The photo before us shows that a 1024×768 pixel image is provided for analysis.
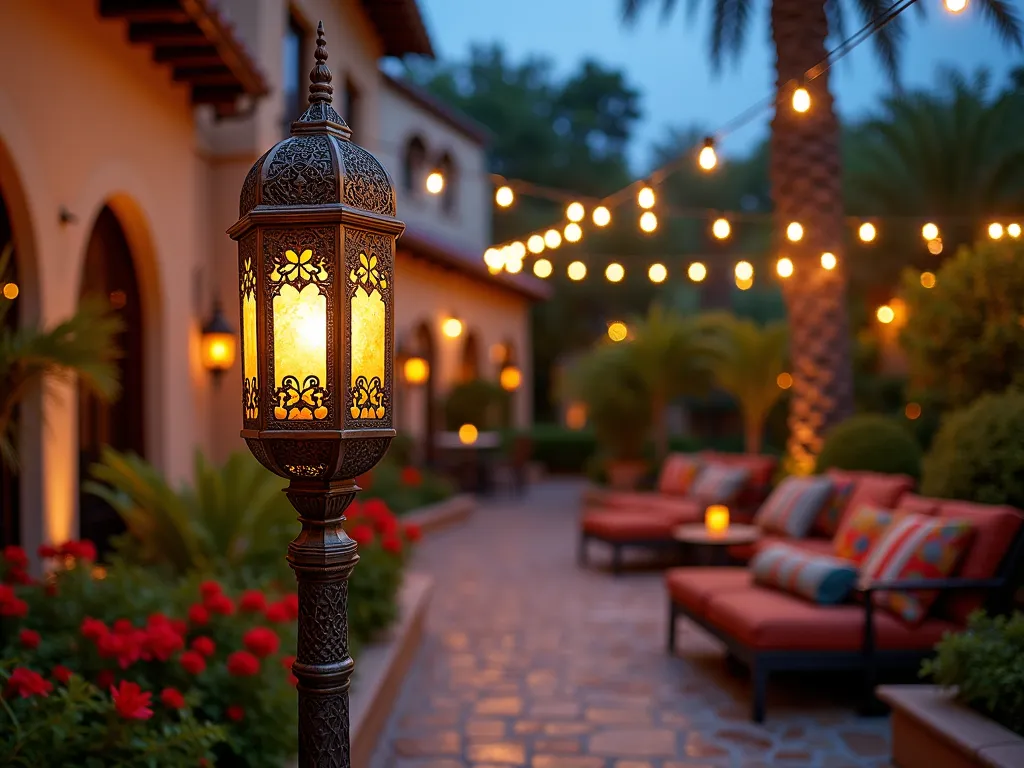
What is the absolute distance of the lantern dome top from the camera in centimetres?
268

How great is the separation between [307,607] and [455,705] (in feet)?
11.5

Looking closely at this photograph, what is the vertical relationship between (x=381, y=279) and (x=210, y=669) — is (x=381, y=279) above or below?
above

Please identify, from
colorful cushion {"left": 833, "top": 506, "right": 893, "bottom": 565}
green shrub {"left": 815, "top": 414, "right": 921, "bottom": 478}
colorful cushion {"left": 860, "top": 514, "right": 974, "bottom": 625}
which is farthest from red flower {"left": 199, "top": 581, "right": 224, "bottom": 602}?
green shrub {"left": 815, "top": 414, "right": 921, "bottom": 478}

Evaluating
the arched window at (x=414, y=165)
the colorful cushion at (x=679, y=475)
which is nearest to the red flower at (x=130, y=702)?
the colorful cushion at (x=679, y=475)

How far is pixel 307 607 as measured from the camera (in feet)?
9.14

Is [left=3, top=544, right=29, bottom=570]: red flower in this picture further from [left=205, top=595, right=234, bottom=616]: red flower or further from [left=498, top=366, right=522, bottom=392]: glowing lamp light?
[left=498, top=366, right=522, bottom=392]: glowing lamp light

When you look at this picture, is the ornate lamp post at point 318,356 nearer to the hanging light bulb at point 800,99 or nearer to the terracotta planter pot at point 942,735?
the terracotta planter pot at point 942,735

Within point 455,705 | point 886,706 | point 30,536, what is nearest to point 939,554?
point 886,706

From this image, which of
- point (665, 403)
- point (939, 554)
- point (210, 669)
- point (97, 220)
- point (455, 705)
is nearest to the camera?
point (210, 669)

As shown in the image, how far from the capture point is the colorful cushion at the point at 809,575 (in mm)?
5871

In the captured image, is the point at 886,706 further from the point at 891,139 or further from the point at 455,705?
the point at 891,139

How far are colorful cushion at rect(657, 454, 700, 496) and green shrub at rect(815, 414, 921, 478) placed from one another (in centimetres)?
320

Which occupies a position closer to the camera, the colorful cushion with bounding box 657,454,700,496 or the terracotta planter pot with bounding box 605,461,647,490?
the colorful cushion with bounding box 657,454,700,496

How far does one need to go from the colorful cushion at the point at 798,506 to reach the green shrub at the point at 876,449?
1.38 feet
